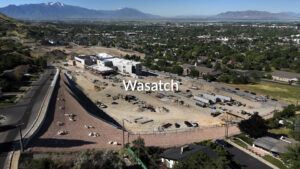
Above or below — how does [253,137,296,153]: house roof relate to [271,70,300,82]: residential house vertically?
below

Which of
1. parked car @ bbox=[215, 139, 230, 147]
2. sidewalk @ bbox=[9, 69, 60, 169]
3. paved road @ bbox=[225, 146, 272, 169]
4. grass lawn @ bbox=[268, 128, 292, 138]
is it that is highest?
sidewalk @ bbox=[9, 69, 60, 169]

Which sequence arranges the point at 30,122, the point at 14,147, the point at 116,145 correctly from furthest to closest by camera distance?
the point at 30,122 → the point at 116,145 → the point at 14,147

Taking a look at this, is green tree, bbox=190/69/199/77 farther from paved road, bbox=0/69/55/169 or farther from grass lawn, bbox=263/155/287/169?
grass lawn, bbox=263/155/287/169

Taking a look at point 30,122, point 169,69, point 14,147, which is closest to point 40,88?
point 30,122

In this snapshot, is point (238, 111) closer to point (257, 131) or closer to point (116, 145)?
point (257, 131)

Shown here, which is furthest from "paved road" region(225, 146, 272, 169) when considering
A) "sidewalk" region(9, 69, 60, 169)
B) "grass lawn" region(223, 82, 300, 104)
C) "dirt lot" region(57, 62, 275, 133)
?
"grass lawn" region(223, 82, 300, 104)

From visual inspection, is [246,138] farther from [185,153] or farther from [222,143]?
[185,153]

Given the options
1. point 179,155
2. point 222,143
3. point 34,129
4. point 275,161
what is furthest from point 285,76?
point 34,129
